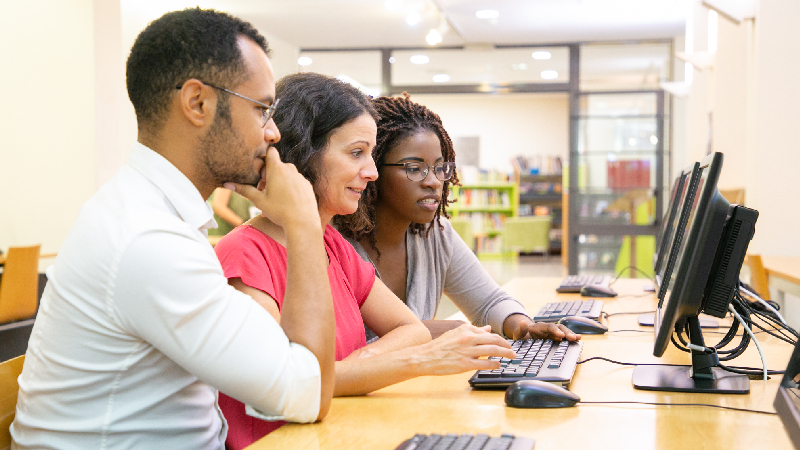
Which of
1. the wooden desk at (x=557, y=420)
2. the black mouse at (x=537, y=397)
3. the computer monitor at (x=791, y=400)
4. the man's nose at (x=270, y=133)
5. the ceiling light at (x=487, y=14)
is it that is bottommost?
the wooden desk at (x=557, y=420)

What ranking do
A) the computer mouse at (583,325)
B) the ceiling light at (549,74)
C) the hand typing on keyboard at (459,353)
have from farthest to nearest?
the ceiling light at (549,74) < the computer mouse at (583,325) < the hand typing on keyboard at (459,353)

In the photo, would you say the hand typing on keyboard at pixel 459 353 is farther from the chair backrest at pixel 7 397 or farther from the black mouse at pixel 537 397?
the chair backrest at pixel 7 397

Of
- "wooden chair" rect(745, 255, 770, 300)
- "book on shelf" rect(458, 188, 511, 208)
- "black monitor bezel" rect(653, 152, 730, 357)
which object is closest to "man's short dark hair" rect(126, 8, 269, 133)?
"black monitor bezel" rect(653, 152, 730, 357)

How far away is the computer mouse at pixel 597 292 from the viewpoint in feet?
8.98

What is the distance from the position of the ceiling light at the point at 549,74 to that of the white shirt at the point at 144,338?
7709 millimetres

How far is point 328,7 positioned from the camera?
6762 millimetres

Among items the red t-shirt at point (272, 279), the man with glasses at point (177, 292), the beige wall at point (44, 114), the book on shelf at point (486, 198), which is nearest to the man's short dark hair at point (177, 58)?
the man with glasses at point (177, 292)

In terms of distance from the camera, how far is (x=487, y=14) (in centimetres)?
696

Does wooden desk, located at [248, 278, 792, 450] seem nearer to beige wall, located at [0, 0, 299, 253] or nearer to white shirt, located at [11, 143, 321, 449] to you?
white shirt, located at [11, 143, 321, 449]

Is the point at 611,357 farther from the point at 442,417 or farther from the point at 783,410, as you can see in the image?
the point at 783,410

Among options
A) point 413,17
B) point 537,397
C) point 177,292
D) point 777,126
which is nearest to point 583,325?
point 537,397

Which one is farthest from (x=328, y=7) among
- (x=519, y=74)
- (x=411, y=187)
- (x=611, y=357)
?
(x=611, y=357)

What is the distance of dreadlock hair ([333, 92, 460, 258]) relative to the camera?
2053 mm

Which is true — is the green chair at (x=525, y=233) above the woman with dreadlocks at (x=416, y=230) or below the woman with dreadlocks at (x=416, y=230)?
below
